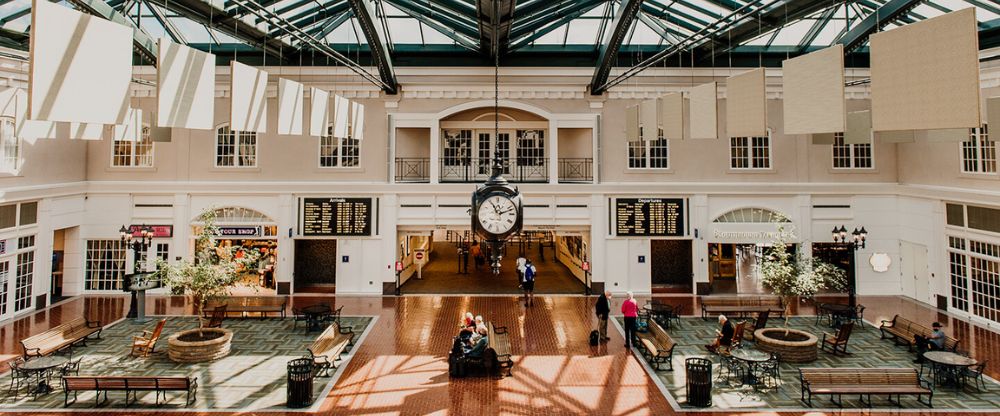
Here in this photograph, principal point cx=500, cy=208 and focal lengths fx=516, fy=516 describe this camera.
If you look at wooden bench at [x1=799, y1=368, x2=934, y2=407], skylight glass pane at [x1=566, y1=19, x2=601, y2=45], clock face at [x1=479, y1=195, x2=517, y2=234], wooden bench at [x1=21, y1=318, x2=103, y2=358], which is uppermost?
skylight glass pane at [x1=566, y1=19, x2=601, y2=45]

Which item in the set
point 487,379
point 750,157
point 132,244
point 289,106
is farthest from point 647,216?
point 132,244

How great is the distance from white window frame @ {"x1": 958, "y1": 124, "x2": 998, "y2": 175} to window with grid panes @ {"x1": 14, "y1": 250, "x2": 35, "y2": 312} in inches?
1094

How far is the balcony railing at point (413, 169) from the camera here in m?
19.3

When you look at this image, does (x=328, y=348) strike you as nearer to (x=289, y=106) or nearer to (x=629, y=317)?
(x=289, y=106)

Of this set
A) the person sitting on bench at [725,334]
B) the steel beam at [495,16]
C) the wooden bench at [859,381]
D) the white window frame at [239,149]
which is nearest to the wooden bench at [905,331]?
the wooden bench at [859,381]

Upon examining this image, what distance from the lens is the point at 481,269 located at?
78.7 feet

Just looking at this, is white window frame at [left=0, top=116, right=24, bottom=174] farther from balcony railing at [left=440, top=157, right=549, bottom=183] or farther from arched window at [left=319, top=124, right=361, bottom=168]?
balcony railing at [left=440, top=157, right=549, bottom=183]

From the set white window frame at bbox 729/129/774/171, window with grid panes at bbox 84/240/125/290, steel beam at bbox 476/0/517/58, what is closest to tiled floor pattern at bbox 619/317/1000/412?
white window frame at bbox 729/129/774/171

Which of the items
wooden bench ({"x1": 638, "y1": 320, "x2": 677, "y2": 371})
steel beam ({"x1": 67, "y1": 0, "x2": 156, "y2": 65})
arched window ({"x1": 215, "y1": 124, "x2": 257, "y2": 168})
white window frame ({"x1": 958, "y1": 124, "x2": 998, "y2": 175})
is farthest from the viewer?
arched window ({"x1": 215, "y1": 124, "x2": 257, "y2": 168})

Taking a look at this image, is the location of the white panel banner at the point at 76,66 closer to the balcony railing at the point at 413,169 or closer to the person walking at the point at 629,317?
the person walking at the point at 629,317

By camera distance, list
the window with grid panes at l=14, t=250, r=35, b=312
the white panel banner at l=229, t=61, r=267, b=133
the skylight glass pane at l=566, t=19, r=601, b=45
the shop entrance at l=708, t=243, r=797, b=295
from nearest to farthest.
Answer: the white panel banner at l=229, t=61, r=267, b=133 < the window with grid panes at l=14, t=250, r=35, b=312 < the skylight glass pane at l=566, t=19, r=601, b=45 < the shop entrance at l=708, t=243, r=797, b=295

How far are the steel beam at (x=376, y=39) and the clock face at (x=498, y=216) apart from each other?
7757mm

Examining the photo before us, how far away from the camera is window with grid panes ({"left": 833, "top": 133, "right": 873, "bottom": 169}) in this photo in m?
18.6

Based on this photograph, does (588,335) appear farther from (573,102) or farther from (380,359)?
(573,102)
